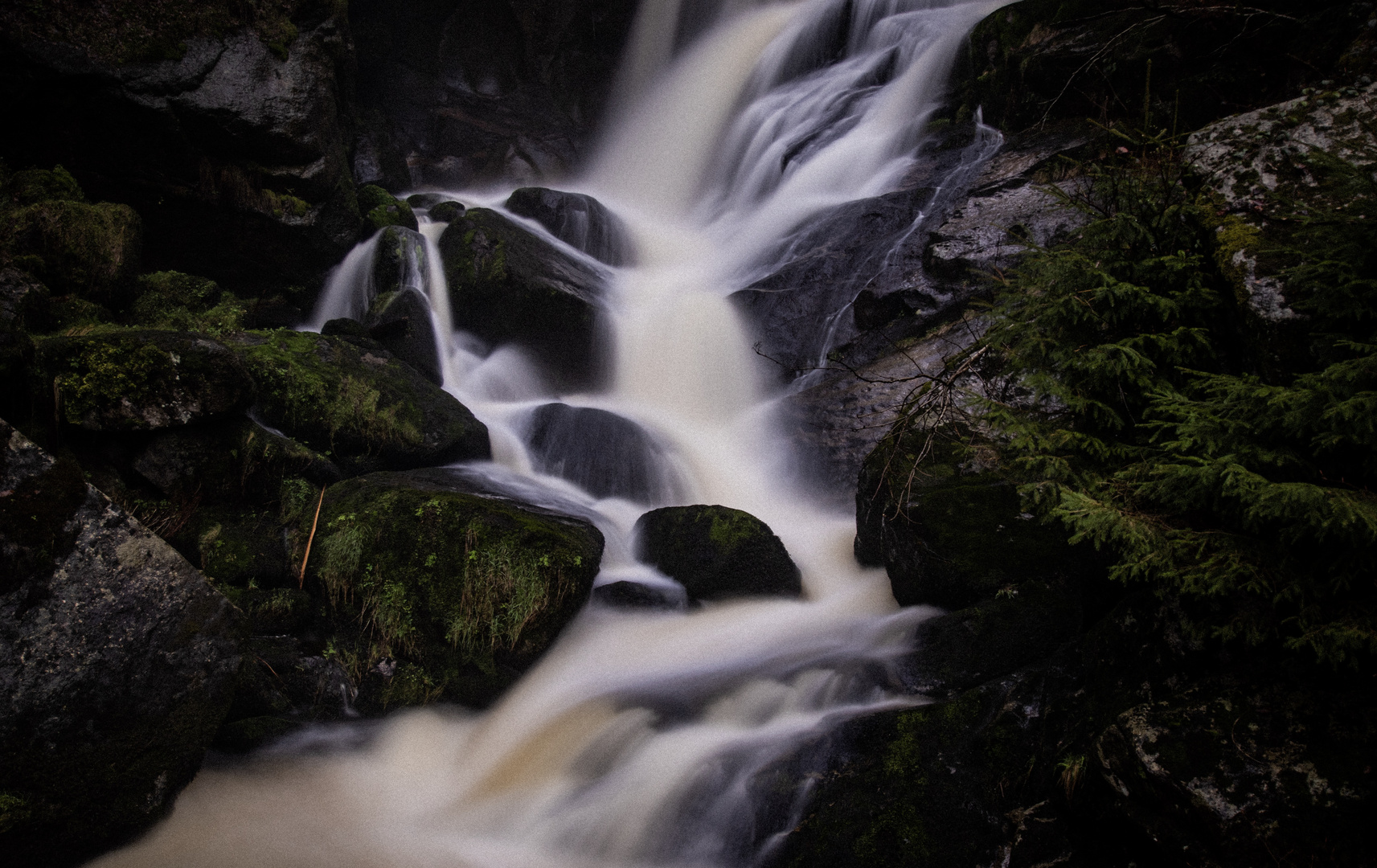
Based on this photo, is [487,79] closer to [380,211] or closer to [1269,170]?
[380,211]

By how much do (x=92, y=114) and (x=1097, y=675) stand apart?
12.2m

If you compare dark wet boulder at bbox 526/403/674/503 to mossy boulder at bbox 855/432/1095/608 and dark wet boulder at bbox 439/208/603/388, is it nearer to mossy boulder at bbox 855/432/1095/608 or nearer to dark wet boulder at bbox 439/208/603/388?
dark wet boulder at bbox 439/208/603/388

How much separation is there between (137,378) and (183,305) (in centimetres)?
445

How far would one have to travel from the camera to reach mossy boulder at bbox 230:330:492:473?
6883 mm

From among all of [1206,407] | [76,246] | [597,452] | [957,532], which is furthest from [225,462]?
[1206,407]

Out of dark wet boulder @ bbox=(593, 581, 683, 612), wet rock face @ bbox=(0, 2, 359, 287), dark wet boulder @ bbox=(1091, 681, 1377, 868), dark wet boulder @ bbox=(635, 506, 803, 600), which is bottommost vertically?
dark wet boulder @ bbox=(1091, 681, 1377, 868)

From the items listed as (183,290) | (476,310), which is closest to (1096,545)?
(476,310)

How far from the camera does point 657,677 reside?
214 inches

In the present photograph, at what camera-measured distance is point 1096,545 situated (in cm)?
269

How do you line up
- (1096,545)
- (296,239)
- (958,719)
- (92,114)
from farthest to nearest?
(296,239), (92,114), (958,719), (1096,545)

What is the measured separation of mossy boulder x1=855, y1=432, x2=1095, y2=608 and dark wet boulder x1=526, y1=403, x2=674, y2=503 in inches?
125

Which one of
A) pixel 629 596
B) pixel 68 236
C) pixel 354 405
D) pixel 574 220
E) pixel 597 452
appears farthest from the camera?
pixel 574 220

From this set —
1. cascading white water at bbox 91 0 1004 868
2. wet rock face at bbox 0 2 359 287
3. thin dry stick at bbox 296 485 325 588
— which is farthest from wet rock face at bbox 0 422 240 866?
wet rock face at bbox 0 2 359 287

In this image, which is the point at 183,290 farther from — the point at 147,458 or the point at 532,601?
the point at 532,601
